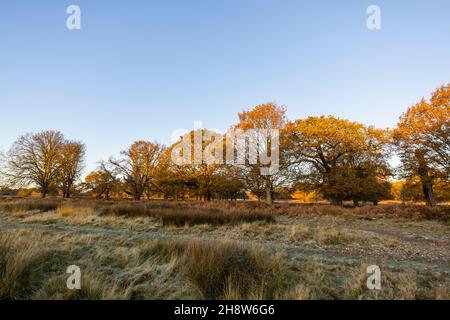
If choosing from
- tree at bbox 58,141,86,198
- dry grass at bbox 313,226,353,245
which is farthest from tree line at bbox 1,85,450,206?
dry grass at bbox 313,226,353,245

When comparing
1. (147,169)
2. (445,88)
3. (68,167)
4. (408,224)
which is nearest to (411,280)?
(408,224)

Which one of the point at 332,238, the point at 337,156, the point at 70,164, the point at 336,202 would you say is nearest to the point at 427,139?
the point at 337,156

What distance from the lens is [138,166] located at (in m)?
36.5

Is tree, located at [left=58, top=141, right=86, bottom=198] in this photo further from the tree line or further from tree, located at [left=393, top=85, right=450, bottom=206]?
tree, located at [left=393, top=85, right=450, bottom=206]

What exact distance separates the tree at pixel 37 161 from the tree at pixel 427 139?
45.5 m

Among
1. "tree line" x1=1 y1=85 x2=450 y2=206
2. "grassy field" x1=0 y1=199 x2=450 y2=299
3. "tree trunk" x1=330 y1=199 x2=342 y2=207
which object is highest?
"tree line" x1=1 y1=85 x2=450 y2=206

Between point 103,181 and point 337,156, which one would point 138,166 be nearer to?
point 103,181

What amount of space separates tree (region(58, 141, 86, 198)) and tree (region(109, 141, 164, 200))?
5349 millimetres

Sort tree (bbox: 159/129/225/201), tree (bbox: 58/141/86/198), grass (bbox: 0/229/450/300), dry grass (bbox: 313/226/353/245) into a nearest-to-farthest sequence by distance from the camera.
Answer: grass (bbox: 0/229/450/300) < dry grass (bbox: 313/226/353/245) < tree (bbox: 159/129/225/201) < tree (bbox: 58/141/86/198)

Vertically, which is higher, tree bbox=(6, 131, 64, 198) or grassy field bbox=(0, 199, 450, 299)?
tree bbox=(6, 131, 64, 198)

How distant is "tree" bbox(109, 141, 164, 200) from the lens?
36438 millimetres

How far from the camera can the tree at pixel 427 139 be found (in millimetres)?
16656

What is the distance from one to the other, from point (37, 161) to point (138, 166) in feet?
47.2

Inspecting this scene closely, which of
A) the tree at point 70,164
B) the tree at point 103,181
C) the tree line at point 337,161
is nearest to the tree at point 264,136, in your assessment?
the tree line at point 337,161
